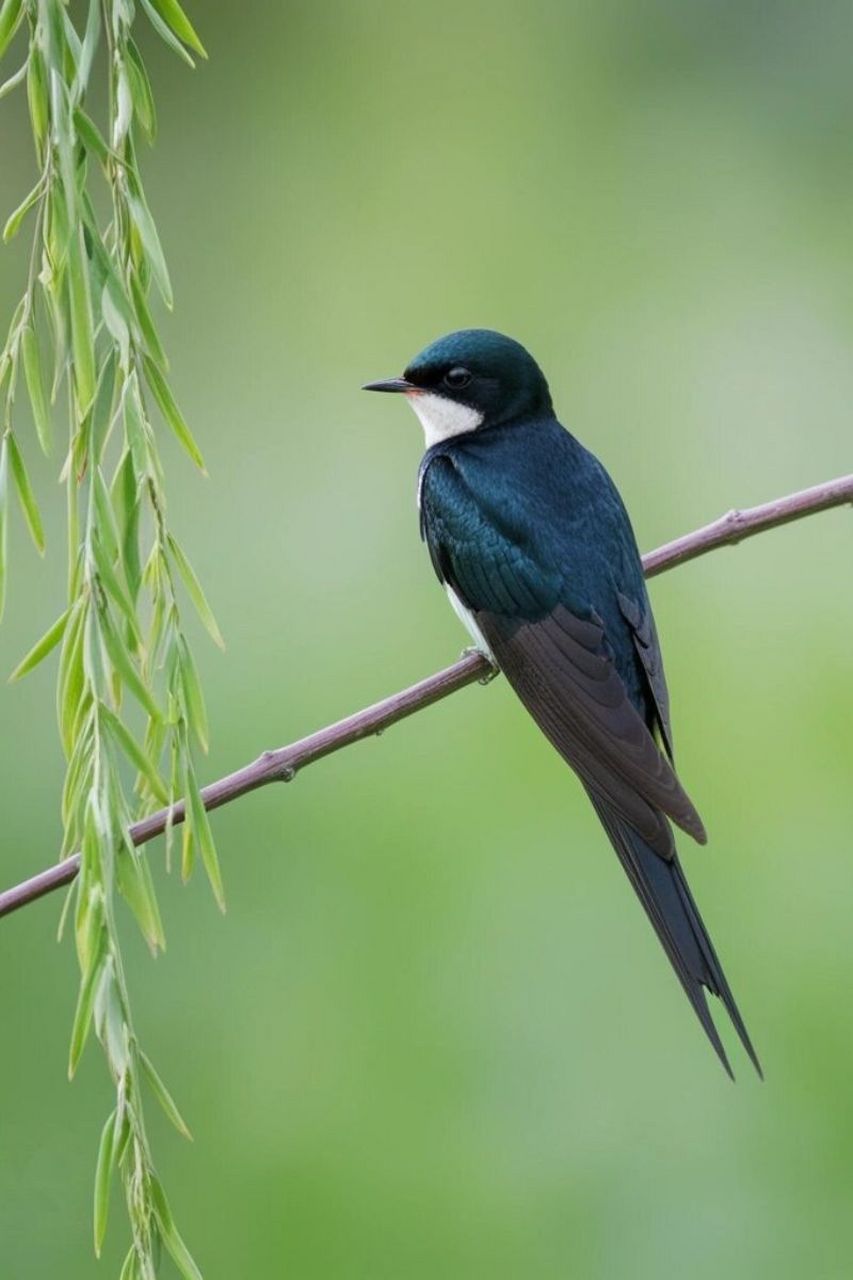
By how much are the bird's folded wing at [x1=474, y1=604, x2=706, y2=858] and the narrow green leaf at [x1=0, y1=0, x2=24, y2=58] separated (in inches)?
48.7

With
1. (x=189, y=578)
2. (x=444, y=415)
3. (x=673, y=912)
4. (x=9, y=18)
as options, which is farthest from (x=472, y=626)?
(x=9, y=18)

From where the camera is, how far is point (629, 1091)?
9.29 ft

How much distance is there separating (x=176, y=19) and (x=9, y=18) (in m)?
0.09

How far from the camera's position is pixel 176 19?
43.6 inches

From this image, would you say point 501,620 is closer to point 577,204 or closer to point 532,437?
Answer: point 532,437

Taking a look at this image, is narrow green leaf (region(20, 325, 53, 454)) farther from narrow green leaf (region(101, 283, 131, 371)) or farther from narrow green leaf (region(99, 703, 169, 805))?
narrow green leaf (region(99, 703, 169, 805))

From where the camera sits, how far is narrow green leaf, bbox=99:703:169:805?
1077mm

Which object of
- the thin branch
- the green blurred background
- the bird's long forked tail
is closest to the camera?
the thin branch

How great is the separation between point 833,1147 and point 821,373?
1537 millimetres

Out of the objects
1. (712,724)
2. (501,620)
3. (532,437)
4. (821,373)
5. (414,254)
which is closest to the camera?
(501,620)

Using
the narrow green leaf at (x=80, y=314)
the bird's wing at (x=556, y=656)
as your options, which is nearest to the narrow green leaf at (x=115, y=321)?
the narrow green leaf at (x=80, y=314)

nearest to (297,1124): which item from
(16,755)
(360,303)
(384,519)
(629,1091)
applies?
(629,1091)

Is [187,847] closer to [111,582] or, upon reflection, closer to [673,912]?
[111,582]

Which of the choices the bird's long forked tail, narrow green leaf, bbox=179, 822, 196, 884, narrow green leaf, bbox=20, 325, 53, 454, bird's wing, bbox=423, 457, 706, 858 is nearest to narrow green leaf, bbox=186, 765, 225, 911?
narrow green leaf, bbox=179, 822, 196, 884
